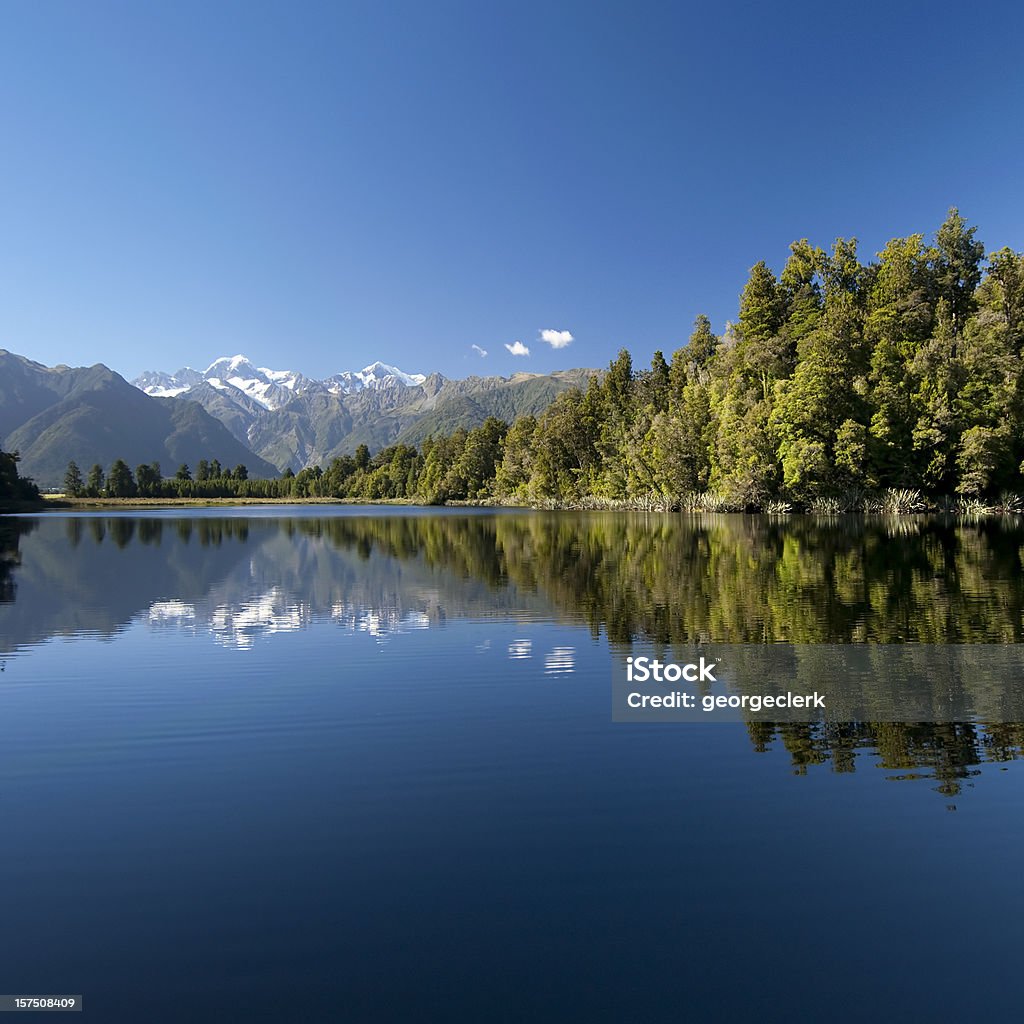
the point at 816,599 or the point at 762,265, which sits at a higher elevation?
the point at 762,265

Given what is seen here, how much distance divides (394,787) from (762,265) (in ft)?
345

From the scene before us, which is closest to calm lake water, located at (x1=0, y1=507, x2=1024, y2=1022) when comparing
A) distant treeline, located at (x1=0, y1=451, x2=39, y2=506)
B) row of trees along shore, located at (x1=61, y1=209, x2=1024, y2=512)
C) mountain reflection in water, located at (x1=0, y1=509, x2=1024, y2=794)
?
mountain reflection in water, located at (x1=0, y1=509, x2=1024, y2=794)

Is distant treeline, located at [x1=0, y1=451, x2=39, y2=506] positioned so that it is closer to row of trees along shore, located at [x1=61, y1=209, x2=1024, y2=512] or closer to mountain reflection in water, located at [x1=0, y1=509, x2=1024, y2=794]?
mountain reflection in water, located at [x1=0, y1=509, x2=1024, y2=794]

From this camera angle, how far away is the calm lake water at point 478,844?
16.9 ft

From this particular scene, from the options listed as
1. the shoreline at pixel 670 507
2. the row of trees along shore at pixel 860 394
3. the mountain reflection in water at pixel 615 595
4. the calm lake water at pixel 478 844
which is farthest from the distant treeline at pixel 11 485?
the calm lake water at pixel 478 844

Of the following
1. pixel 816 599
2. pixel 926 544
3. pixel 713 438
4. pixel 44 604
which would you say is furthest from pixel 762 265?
pixel 44 604

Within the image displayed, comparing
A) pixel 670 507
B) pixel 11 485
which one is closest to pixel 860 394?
pixel 670 507

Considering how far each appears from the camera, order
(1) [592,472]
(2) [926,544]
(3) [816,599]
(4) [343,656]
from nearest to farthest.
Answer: (4) [343,656], (3) [816,599], (2) [926,544], (1) [592,472]

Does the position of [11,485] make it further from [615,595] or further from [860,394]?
[615,595]

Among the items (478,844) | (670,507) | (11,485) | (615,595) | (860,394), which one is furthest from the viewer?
(11,485)

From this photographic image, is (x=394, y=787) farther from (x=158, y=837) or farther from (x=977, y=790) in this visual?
(x=977, y=790)

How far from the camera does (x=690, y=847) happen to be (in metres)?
7.19

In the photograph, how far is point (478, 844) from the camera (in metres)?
7.31

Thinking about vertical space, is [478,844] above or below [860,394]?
below
